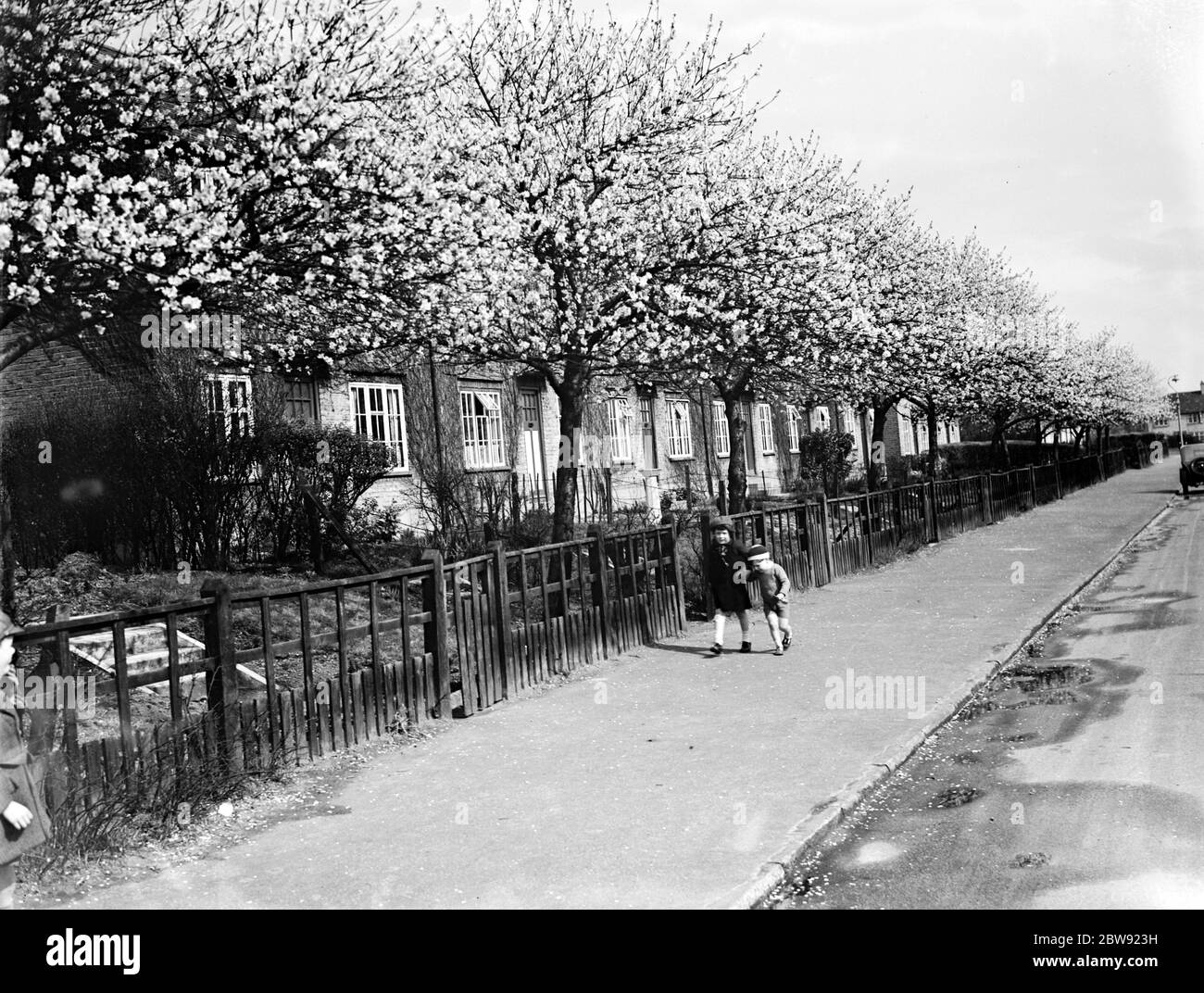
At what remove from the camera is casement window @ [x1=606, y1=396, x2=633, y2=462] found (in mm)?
29859

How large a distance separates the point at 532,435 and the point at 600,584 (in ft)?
48.1

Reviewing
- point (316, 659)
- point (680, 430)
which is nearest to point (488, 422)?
point (680, 430)

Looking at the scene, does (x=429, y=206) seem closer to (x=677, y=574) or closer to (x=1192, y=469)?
(x=677, y=574)

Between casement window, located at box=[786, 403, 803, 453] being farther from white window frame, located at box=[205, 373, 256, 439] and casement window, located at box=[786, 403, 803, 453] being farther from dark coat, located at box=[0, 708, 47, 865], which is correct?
dark coat, located at box=[0, 708, 47, 865]

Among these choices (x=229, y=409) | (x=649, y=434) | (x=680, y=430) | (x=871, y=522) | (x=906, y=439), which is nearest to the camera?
(x=229, y=409)

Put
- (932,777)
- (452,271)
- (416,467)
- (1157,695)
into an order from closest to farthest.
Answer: (932,777), (1157,695), (452,271), (416,467)

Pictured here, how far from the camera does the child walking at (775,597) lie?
39.1ft

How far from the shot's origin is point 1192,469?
127 ft

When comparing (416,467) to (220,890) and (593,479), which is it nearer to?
(593,479)

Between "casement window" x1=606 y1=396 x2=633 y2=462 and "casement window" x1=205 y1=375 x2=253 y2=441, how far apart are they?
45.9 feet

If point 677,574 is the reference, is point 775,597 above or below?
below

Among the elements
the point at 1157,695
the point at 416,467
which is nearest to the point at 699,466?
the point at 416,467

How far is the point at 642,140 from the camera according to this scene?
1517 centimetres
